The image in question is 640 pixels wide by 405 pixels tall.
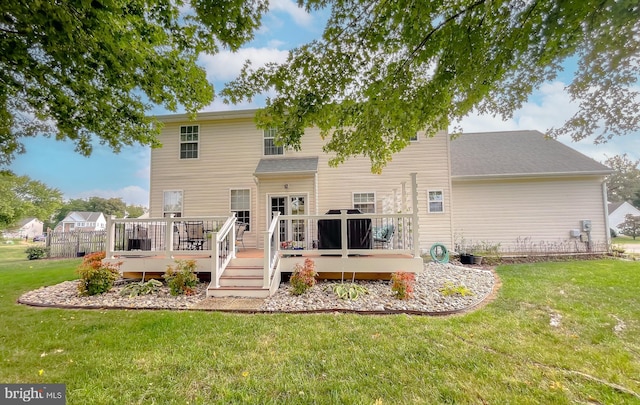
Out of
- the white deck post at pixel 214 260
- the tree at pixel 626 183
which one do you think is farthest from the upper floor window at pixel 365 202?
the tree at pixel 626 183

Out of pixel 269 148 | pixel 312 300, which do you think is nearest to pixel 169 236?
pixel 312 300

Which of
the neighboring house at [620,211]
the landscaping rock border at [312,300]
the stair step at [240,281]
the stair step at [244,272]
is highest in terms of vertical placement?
the neighboring house at [620,211]

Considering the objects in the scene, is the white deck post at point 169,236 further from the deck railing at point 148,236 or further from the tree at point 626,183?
the tree at point 626,183

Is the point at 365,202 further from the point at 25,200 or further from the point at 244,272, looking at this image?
the point at 25,200

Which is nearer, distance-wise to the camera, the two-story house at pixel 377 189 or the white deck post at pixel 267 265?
the white deck post at pixel 267 265

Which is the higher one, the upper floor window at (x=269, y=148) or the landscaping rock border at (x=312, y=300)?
the upper floor window at (x=269, y=148)

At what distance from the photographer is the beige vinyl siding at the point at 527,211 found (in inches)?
434

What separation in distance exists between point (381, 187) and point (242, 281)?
6694 mm

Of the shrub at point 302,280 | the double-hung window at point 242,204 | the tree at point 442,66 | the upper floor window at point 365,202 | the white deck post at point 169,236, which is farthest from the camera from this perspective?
the double-hung window at point 242,204

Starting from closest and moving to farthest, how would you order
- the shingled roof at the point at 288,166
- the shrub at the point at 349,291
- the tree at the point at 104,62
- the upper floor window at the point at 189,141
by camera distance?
the tree at the point at 104,62 < the shrub at the point at 349,291 < the shingled roof at the point at 288,166 < the upper floor window at the point at 189,141

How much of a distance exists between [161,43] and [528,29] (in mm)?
5787

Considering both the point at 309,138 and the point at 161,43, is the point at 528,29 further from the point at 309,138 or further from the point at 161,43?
the point at 309,138

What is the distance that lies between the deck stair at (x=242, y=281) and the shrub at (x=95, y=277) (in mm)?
2352

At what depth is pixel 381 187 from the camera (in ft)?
35.4
